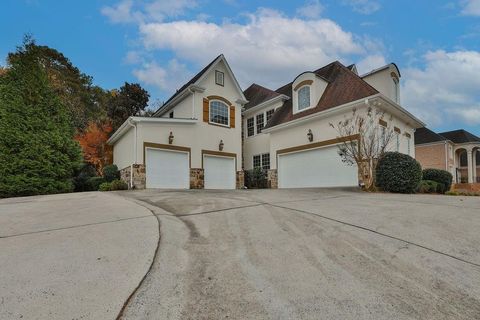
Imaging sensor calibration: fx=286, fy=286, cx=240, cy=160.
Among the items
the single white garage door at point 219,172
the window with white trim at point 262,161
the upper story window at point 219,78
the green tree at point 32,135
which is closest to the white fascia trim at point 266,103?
the upper story window at point 219,78

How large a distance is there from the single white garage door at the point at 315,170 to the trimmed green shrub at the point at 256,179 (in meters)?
1.39

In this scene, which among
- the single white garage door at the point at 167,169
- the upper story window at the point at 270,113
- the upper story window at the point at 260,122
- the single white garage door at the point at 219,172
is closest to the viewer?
the single white garage door at the point at 167,169

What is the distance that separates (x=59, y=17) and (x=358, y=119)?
13.3 meters

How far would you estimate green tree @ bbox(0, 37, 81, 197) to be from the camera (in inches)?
456

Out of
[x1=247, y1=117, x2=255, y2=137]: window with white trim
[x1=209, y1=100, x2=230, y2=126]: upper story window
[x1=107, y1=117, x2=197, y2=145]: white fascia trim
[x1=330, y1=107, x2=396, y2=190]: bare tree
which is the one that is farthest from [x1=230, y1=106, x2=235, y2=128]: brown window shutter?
[x1=330, y1=107, x2=396, y2=190]: bare tree

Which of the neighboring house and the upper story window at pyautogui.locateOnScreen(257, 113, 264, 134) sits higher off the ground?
the upper story window at pyautogui.locateOnScreen(257, 113, 264, 134)

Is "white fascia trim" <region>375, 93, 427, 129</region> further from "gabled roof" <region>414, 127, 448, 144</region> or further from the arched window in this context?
the arched window

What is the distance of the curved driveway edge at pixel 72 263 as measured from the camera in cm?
232

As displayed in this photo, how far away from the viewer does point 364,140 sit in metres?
11.9

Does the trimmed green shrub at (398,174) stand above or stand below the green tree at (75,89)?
below

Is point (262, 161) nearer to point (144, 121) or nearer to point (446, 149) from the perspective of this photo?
point (144, 121)

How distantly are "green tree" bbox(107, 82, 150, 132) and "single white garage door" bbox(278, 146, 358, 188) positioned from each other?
1367cm

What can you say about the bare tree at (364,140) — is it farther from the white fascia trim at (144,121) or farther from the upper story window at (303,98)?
the white fascia trim at (144,121)

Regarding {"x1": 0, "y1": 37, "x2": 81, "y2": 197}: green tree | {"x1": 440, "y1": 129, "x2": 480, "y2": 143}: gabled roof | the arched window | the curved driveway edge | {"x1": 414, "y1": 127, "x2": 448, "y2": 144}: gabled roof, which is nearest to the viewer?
the curved driveway edge
